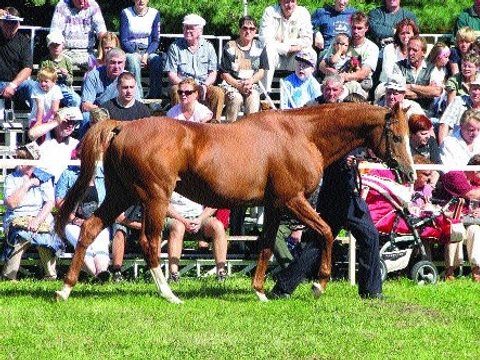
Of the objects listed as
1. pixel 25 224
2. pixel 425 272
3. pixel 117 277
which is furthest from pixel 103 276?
pixel 425 272

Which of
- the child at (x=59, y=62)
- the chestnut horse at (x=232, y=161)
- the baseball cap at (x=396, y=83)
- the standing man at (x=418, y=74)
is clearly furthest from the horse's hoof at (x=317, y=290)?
the standing man at (x=418, y=74)

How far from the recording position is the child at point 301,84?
56.1 ft

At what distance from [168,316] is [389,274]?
4.05m

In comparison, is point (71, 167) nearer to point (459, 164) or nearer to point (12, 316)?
point (12, 316)

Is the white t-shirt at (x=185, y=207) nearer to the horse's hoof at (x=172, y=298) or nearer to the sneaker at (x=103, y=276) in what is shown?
the sneaker at (x=103, y=276)

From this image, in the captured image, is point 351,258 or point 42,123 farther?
point 42,123

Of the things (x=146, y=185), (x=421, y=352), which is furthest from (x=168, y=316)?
(x=421, y=352)

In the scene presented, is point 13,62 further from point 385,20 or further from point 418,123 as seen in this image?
point 418,123

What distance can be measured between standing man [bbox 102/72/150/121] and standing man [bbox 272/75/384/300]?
3.45 meters

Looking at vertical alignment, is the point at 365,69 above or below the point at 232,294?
above

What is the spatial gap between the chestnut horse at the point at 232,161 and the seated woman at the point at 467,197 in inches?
83.0

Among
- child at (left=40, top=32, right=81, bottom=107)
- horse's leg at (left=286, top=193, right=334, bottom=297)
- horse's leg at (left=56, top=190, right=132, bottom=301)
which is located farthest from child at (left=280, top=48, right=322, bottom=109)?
horse's leg at (left=56, top=190, right=132, bottom=301)

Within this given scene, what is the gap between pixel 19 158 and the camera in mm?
14438

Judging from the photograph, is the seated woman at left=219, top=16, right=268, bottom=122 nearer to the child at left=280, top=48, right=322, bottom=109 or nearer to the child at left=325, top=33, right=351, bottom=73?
the child at left=280, top=48, right=322, bottom=109
